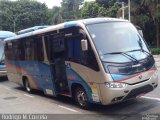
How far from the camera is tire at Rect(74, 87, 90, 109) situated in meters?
10.2

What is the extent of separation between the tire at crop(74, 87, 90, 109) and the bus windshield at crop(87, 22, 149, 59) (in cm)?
149

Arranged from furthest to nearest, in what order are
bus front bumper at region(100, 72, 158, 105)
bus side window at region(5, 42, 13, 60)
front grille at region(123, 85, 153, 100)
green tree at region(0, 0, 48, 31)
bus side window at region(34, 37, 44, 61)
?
green tree at region(0, 0, 48, 31), bus side window at region(5, 42, 13, 60), bus side window at region(34, 37, 44, 61), front grille at region(123, 85, 153, 100), bus front bumper at region(100, 72, 158, 105)

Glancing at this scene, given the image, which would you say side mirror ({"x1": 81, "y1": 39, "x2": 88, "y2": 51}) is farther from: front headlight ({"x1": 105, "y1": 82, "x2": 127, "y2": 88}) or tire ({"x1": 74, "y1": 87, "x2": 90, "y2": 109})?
tire ({"x1": 74, "y1": 87, "x2": 90, "y2": 109})

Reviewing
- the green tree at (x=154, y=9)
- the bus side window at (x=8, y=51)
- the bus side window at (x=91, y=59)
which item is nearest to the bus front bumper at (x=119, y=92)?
the bus side window at (x=91, y=59)

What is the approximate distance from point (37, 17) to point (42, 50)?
7553 centimetres

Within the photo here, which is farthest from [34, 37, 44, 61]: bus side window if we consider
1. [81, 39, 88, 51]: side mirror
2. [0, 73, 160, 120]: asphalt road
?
[81, 39, 88, 51]: side mirror

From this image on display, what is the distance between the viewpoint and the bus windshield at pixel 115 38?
966 centimetres

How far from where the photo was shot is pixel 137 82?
9461 millimetres

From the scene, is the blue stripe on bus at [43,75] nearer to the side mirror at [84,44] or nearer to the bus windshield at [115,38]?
the side mirror at [84,44]

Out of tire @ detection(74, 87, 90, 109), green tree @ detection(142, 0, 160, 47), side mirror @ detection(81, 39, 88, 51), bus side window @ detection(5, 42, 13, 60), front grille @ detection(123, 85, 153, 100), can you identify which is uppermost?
green tree @ detection(142, 0, 160, 47)

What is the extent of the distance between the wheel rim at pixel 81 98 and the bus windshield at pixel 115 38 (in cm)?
152

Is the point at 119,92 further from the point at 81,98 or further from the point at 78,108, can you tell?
the point at 78,108

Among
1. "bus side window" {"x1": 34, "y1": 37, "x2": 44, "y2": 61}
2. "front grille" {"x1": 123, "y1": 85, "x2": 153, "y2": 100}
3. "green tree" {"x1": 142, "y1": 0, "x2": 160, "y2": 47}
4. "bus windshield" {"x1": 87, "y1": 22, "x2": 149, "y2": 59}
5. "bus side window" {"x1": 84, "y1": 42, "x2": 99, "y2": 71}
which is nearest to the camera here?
"front grille" {"x1": 123, "y1": 85, "x2": 153, "y2": 100}

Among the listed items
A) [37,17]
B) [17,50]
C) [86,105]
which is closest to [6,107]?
[86,105]
